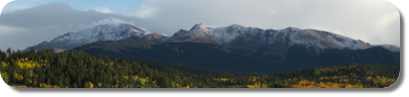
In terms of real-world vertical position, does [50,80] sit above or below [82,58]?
below

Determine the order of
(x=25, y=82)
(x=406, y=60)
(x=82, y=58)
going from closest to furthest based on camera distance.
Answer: (x=406, y=60) → (x=25, y=82) → (x=82, y=58)

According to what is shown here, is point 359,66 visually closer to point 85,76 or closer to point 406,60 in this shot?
point 406,60

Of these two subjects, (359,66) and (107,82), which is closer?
(107,82)

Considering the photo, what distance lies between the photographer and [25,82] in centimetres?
3809

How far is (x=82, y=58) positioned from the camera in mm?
65500

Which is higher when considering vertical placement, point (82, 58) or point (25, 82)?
point (82, 58)

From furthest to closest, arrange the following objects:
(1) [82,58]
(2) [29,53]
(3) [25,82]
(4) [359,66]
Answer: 1. (4) [359,66]
2. (1) [82,58]
3. (2) [29,53]
4. (3) [25,82]

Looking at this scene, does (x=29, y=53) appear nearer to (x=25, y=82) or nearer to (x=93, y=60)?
(x=93, y=60)
